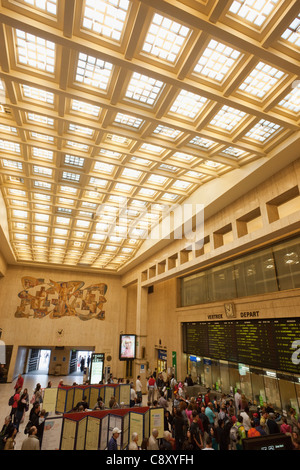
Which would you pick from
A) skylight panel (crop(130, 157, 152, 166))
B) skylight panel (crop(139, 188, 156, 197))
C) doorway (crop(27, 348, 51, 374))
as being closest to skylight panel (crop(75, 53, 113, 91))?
skylight panel (crop(130, 157, 152, 166))

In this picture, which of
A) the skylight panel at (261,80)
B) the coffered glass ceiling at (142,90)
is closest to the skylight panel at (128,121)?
the coffered glass ceiling at (142,90)

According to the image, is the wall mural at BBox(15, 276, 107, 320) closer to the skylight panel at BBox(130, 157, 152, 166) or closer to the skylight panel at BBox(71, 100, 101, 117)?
the skylight panel at BBox(130, 157, 152, 166)

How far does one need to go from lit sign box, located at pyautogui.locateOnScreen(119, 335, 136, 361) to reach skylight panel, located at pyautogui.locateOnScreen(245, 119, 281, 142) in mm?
15775

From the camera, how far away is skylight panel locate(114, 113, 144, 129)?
8.57 m

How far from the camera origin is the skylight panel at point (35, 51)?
20.1 feet

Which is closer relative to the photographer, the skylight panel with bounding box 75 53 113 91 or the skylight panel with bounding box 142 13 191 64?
the skylight panel with bounding box 142 13 191 64

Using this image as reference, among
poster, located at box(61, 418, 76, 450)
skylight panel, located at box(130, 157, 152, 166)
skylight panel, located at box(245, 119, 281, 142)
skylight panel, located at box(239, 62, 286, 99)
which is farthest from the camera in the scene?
skylight panel, located at box(130, 157, 152, 166)

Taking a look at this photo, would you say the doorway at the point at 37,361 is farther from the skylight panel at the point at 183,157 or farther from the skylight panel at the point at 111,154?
the skylight panel at the point at 183,157

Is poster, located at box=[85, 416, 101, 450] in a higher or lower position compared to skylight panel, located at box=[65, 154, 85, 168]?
lower

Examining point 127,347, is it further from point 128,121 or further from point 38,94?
point 38,94

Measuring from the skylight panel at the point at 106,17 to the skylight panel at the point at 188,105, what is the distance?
2.42 m
